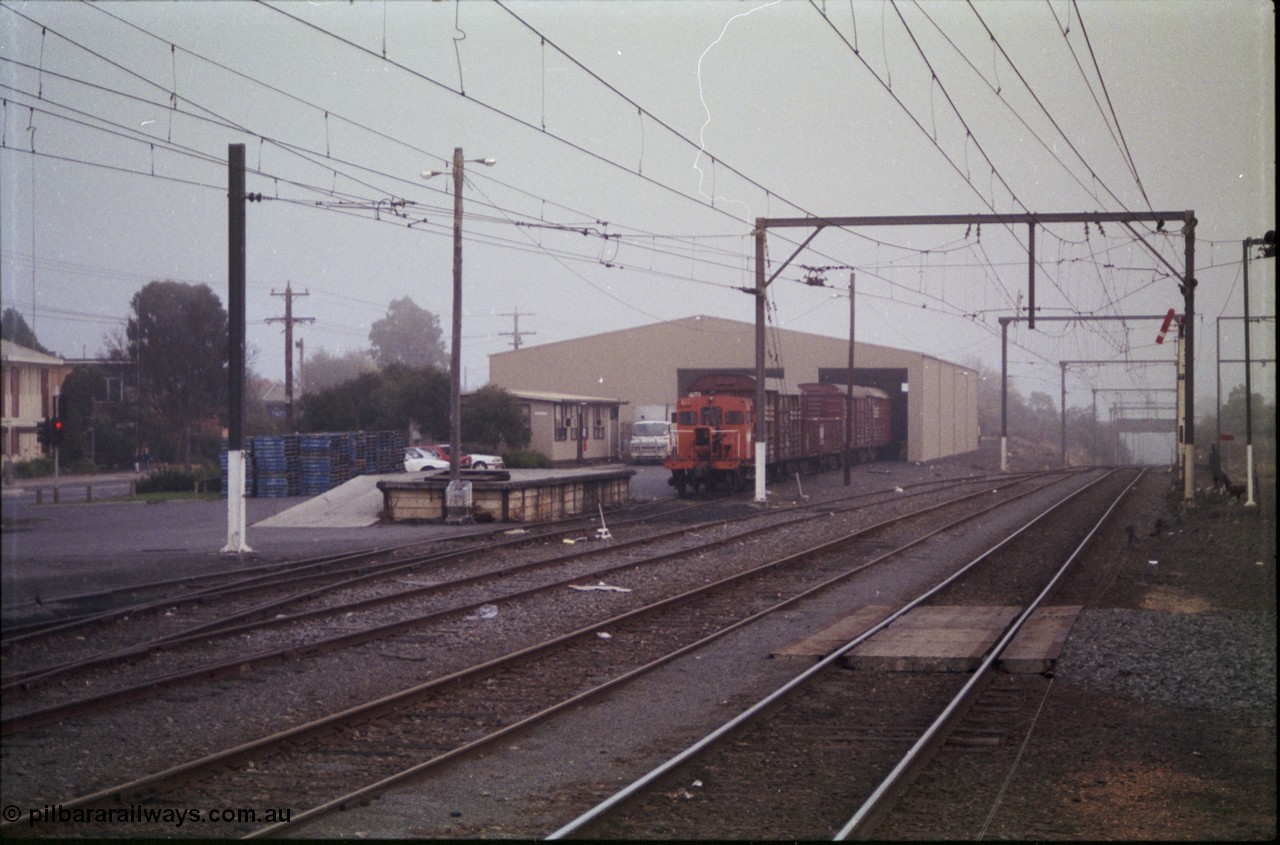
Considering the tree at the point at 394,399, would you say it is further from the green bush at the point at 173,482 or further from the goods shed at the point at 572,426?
the green bush at the point at 173,482

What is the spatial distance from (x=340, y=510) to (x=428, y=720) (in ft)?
60.7

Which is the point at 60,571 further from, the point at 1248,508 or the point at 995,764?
the point at 1248,508

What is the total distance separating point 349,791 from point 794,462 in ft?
113

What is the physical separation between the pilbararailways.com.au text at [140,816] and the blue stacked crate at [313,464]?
28899 mm

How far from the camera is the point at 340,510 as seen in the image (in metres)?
25.7

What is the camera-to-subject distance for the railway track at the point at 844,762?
5.69 meters

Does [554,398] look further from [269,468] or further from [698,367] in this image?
[269,468]

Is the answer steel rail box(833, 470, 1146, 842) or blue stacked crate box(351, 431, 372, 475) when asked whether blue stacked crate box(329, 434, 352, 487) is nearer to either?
blue stacked crate box(351, 431, 372, 475)

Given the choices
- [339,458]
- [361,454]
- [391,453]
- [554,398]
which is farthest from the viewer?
[554,398]

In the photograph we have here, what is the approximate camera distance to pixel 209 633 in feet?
35.4

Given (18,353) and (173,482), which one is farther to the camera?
(173,482)

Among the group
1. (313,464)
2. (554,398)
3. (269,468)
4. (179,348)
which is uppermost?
(179,348)

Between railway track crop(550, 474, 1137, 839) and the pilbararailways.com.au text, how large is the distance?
1642mm

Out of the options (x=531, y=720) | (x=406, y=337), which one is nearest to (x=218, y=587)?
(x=531, y=720)
